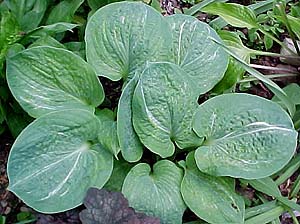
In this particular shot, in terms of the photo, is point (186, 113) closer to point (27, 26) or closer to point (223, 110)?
point (223, 110)

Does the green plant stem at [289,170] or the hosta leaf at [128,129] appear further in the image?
the green plant stem at [289,170]

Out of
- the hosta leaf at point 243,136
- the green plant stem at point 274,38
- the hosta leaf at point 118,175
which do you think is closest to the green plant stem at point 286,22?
the green plant stem at point 274,38

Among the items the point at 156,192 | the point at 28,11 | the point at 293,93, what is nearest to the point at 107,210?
the point at 156,192

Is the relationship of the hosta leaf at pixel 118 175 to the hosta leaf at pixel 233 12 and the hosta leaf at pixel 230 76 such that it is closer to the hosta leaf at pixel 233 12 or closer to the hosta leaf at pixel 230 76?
the hosta leaf at pixel 230 76

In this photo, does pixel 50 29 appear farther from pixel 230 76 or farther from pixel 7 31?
pixel 230 76

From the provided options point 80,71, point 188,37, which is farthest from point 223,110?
point 80,71

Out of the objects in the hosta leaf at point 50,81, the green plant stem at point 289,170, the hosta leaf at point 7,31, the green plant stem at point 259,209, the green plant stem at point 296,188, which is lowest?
the green plant stem at point 259,209

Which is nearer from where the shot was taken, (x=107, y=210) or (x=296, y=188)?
(x=107, y=210)
